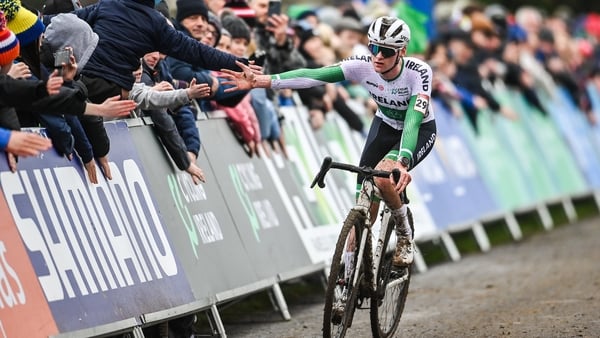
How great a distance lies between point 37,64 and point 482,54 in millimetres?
12865

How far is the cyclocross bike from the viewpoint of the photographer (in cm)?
880

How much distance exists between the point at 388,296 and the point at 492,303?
2.45m

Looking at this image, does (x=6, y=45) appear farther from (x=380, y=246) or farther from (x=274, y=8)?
(x=274, y=8)

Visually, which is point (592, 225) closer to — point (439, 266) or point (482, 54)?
point (482, 54)

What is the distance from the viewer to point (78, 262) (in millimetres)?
8742

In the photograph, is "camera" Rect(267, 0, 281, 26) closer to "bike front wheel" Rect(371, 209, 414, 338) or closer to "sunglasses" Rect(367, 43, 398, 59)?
"sunglasses" Rect(367, 43, 398, 59)

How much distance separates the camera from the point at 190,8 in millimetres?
11359

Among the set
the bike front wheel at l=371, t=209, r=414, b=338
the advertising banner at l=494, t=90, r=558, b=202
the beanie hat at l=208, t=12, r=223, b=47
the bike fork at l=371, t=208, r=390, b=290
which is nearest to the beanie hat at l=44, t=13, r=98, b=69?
the bike fork at l=371, t=208, r=390, b=290

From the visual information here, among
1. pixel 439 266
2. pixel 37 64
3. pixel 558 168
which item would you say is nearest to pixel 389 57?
pixel 37 64

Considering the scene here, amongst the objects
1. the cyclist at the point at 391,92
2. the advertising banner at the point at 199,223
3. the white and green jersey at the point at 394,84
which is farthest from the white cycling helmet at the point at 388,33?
the advertising banner at the point at 199,223

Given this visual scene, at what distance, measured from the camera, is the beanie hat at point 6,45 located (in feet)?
26.6

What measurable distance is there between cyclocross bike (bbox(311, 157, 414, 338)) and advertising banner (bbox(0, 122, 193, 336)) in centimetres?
136

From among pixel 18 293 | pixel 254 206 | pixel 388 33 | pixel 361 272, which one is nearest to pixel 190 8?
pixel 254 206

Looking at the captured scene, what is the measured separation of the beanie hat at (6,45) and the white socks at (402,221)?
3231 millimetres
